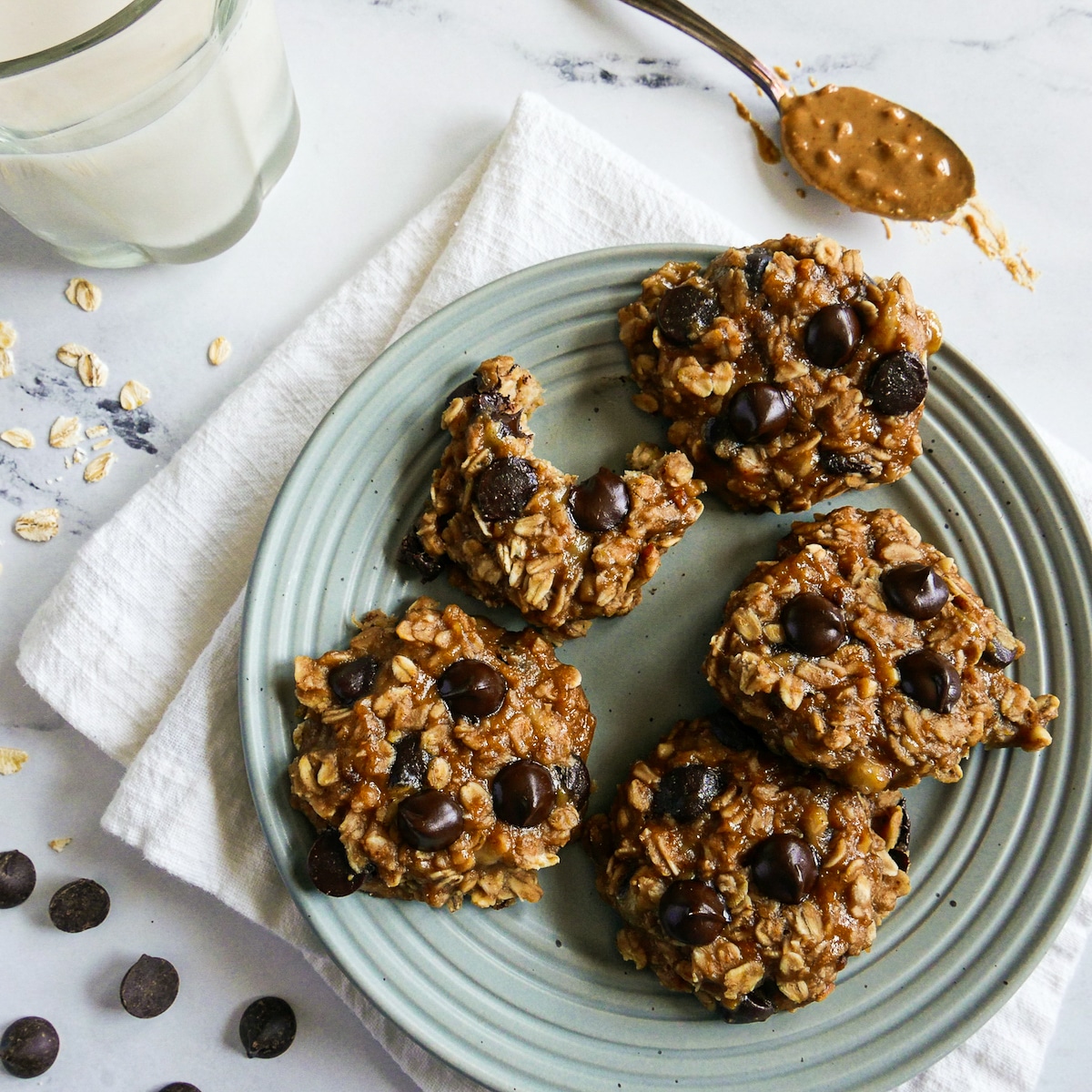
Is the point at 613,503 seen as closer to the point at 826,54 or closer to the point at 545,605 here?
the point at 545,605

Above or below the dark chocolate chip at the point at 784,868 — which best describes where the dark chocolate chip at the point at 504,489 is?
above

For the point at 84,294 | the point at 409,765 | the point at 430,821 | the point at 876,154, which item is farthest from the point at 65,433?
the point at 876,154

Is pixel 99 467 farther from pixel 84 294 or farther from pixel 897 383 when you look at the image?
pixel 897 383

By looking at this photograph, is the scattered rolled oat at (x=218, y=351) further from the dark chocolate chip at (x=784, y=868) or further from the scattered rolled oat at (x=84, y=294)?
the dark chocolate chip at (x=784, y=868)

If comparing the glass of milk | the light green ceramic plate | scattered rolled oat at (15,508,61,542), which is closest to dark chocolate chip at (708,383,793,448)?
the light green ceramic plate

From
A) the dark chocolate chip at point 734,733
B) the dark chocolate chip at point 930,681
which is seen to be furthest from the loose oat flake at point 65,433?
the dark chocolate chip at point 930,681

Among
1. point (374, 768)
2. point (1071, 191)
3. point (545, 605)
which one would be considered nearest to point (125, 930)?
point (374, 768)

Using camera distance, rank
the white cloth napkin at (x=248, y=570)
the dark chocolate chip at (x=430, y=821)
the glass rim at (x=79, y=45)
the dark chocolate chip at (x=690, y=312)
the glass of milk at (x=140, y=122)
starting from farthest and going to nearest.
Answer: the white cloth napkin at (x=248, y=570)
the dark chocolate chip at (x=690, y=312)
the dark chocolate chip at (x=430, y=821)
the glass of milk at (x=140, y=122)
the glass rim at (x=79, y=45)
